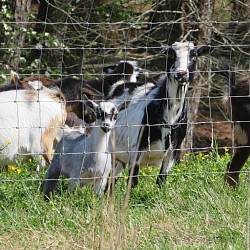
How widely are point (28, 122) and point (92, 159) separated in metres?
1.79

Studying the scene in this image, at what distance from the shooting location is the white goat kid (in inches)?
359

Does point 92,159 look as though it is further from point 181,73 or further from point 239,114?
point 239,114

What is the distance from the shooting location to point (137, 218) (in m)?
6.02

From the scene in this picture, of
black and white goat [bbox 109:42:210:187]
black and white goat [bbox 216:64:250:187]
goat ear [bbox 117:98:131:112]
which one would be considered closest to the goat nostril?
black and white goat [bbox 109:42:210:187]

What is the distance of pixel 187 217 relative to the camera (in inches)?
233

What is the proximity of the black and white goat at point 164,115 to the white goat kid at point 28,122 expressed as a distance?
1116mm

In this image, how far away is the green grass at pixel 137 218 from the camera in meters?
5.14

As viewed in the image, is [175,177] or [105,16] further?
[105,16]

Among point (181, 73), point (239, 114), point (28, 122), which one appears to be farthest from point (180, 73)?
point (28, 122)

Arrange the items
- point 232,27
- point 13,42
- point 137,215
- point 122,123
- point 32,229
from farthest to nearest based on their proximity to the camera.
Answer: point 232,27
point 13,42
point 122,123
point 137,215
point 32,229

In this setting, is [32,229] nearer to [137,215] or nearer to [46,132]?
[137,215]

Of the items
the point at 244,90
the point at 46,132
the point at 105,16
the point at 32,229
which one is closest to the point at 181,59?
the point at 244,90

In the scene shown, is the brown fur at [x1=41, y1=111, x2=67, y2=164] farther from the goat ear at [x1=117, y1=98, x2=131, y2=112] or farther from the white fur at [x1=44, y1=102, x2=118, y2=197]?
the white fur at [x1=44, y1=102, x2=118, y2=197]

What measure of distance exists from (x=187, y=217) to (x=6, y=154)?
374cm
